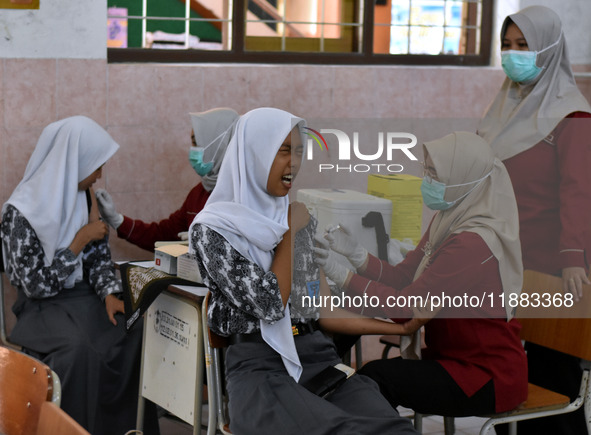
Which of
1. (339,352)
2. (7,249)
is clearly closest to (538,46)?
(339,352)

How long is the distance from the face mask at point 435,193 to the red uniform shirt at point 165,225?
1.34 m

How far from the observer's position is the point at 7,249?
312cm

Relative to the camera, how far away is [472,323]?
2449 mm

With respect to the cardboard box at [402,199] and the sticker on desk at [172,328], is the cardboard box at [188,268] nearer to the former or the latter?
the sticker on desk at [172,328]

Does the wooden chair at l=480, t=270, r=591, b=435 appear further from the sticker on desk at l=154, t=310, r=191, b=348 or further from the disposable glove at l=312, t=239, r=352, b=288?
the sticker on desk at l=154, t=310, r=191, b=348

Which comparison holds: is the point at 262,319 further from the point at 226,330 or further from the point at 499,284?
the point at 499,284

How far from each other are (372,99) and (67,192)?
5.61 feet

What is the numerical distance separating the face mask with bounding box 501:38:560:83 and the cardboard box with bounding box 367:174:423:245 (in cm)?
82

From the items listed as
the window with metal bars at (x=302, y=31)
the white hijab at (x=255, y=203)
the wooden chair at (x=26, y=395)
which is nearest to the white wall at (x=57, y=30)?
the window with metal bars at (x=302, y=31)

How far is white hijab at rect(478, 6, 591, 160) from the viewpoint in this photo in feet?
9.68

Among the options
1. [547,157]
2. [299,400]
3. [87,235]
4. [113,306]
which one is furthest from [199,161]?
[299,400]

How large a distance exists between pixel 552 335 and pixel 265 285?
1007mm

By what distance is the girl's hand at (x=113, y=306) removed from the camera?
10.4 ft

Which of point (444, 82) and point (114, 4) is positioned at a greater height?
point (114, 4)
